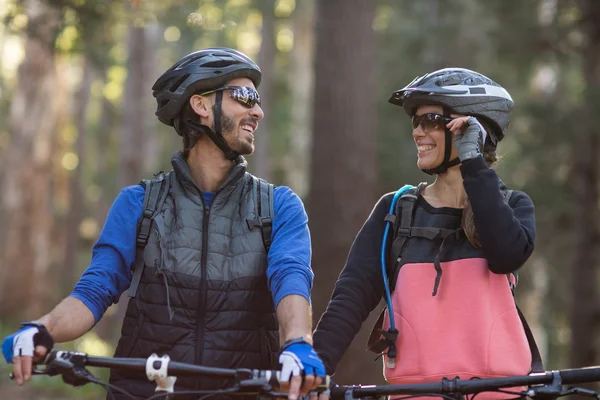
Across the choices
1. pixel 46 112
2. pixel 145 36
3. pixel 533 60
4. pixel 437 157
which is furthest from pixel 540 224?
pixel 437 157

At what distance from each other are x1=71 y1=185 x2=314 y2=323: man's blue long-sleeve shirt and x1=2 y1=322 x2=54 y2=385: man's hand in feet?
1.51

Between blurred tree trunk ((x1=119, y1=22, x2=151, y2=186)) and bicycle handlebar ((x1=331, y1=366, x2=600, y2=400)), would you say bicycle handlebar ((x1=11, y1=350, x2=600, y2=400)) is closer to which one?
bicycle handlebar ((x1=331, y1=366, x2=600, y2=400))

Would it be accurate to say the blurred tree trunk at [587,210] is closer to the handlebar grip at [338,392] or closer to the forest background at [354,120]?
the forest background at [354,120]

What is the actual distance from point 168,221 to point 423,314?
128cm

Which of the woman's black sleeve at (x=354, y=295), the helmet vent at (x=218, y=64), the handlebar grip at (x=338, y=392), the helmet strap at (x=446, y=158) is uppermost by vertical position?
the helmet vent at (x=218, y=64)

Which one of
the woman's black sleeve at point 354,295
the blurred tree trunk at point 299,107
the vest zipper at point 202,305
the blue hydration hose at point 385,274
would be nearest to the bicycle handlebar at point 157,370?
the vest zipper at point 202,305

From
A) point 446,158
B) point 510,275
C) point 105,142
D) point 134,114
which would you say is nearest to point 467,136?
point 446,158

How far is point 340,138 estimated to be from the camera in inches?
402

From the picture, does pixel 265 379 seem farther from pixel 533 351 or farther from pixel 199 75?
pixel 199 75

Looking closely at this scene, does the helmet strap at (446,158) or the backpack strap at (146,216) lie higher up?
the helmet strap at (446,158)

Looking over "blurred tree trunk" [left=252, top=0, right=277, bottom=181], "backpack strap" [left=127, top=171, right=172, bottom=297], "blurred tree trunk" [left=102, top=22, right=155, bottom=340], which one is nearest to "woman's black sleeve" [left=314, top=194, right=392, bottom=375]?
"backpack strap" [left=127, top=171, right=172, bottom=297]

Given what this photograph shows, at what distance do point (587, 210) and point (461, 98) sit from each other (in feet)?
45.7

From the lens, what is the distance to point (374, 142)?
1046 cm

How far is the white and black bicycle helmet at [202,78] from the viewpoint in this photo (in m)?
4.64
